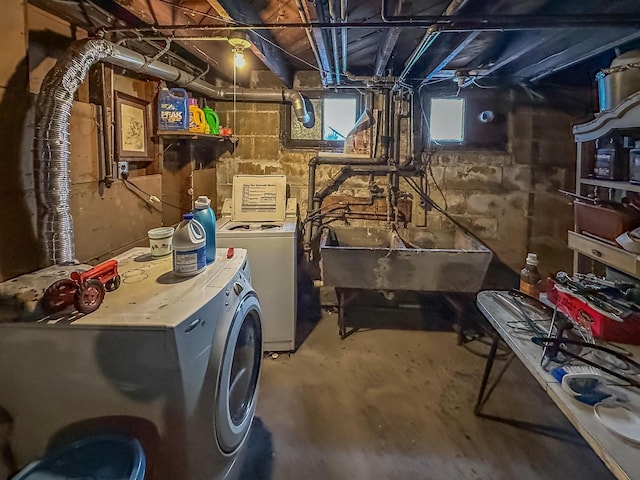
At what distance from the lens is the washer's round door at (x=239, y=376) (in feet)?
4.71

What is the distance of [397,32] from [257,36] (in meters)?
0.68

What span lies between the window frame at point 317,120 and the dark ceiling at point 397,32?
26 centimetres

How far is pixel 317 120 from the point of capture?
3691mm

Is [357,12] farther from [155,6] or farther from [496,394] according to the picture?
[496,394]

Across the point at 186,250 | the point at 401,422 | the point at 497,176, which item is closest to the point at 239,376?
the point at 186,250

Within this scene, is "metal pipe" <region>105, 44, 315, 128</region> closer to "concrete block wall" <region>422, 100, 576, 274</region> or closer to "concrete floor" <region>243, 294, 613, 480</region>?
"concrete block wall" <region>422, 100, 576, 274</region>

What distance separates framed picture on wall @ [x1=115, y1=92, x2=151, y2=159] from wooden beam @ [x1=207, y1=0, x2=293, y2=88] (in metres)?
0.84

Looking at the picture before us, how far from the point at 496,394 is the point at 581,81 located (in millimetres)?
2441

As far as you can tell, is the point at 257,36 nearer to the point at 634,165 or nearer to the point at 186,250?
the point at 186,250

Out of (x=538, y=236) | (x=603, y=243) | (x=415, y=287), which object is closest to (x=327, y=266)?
(x=415, y=287)

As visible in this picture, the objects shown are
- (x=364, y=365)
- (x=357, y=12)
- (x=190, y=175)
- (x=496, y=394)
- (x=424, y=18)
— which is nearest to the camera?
(x=424, y=18)

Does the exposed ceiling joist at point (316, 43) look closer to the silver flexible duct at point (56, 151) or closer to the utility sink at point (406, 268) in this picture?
the silver flexible duct at point (56, 151)

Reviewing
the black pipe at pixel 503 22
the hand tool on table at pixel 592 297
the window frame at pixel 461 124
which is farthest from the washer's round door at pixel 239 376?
the window frame at pixel 461 124

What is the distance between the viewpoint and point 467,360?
117 inches
